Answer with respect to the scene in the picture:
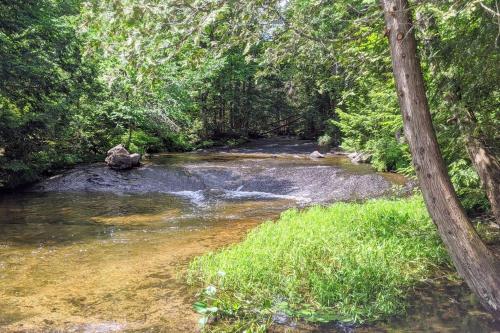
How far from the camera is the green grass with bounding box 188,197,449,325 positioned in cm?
482

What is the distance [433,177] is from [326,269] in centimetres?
204

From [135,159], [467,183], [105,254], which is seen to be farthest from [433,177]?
[135,159]

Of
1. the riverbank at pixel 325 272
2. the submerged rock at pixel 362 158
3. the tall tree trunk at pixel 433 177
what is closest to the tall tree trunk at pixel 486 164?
the riverbank at pixel 325 272

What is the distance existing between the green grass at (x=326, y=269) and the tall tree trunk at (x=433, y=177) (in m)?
1.05

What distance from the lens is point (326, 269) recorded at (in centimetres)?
567

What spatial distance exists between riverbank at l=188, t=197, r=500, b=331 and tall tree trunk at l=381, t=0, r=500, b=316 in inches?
26.9

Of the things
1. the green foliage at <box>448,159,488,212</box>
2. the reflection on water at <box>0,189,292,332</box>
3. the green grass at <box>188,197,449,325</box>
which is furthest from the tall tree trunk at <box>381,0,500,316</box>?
the green foliage at <box>448,159,488,212</box>

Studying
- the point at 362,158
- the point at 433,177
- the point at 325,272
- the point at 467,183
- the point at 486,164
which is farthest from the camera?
the point at 362,158

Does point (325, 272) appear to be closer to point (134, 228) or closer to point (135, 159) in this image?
point (134, 228)

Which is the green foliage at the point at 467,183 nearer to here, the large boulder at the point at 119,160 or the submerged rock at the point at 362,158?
the submerged rock at the point at 362,158

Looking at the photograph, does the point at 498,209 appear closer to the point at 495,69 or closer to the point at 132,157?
the point at 495,69

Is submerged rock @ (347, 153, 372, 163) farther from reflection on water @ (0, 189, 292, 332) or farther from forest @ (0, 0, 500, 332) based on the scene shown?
forest @ (0, 0, 500, 332)

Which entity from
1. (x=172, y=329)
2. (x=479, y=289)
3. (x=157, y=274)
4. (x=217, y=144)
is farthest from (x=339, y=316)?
(x=217, y=144)

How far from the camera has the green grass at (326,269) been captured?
4.82m
